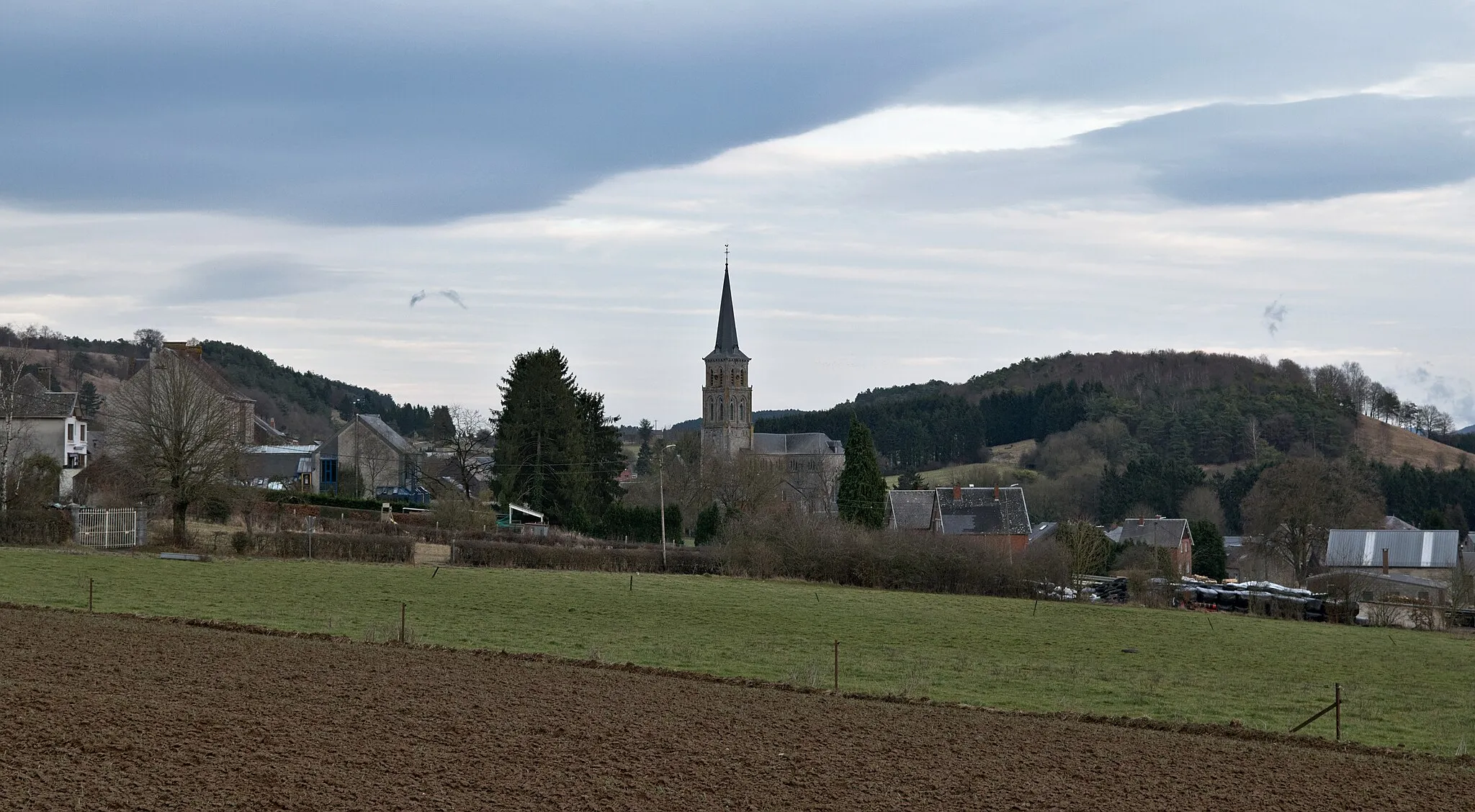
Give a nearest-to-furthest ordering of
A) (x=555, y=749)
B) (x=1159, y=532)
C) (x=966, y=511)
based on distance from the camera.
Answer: (x=555, y=749) < (x=1159, y=532) < (x=966, y=511)

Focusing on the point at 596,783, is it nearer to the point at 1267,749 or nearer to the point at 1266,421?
the point at 1267,749

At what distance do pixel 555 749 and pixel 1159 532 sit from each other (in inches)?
2983

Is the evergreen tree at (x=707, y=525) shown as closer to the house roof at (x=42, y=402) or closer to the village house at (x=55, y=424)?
the village house at (x=55, y=424)

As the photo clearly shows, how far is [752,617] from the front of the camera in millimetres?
36938

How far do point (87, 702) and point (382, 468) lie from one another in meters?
73.2

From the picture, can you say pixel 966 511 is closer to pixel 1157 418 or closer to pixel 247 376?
pixel 1157 418

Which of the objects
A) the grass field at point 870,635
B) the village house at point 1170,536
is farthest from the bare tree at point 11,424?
the village house at point 1170,536

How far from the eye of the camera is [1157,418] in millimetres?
167875

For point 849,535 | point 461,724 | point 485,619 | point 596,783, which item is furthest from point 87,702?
point 849,535

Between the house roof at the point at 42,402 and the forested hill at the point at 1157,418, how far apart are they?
117 metres

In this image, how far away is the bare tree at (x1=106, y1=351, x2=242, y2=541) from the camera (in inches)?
1913

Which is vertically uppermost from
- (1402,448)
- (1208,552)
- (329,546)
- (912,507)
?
(1402,448)

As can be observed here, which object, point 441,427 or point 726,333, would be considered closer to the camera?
point 441,427

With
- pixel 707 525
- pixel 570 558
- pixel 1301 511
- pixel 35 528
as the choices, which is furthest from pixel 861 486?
pixel 35 528
